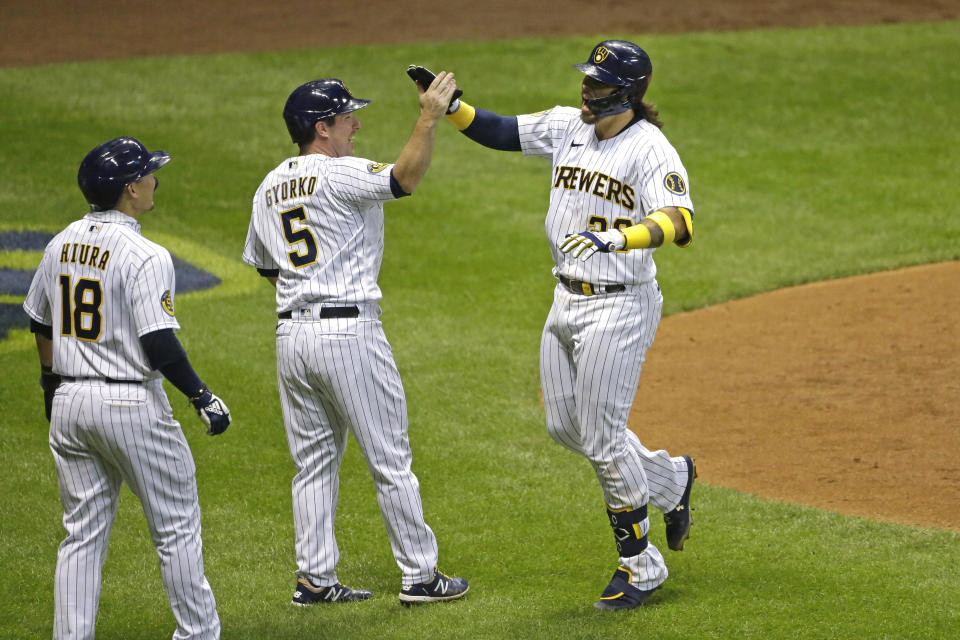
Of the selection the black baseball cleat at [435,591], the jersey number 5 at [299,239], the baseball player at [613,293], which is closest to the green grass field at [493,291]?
the black baseball cleat at [435,591]

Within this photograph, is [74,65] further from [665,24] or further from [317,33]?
[665,24]

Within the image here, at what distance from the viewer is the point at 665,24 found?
19.6m

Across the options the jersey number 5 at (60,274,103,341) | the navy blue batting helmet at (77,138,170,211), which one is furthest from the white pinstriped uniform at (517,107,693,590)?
the jersey number 5 at (60,274,103,341)

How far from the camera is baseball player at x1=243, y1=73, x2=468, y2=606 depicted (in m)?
4.93

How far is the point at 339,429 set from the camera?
5.26 meters

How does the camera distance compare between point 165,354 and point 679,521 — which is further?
point 679,521

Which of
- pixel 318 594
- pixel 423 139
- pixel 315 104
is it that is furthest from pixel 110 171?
pixel 318 594

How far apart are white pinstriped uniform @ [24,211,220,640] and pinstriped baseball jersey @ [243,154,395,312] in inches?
30.9

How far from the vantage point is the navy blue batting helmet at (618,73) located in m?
4.94

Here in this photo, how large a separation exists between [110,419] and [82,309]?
412mm

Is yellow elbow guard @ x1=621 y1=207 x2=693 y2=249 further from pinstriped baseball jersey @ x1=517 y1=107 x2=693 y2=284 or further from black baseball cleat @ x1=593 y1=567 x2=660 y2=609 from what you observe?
black baseball cleat @ x1=593 y1=567 x2=660 y2=609

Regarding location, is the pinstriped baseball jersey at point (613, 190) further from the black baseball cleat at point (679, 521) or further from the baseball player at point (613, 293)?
the black baseball cleat at point (679, 521)

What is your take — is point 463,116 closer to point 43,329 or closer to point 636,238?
point 636,238

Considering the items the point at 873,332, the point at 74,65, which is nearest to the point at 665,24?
the point at 74,65
